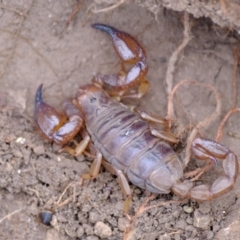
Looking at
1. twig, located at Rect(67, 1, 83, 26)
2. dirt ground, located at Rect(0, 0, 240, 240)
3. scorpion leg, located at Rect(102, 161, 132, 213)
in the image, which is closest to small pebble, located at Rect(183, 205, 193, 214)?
dirt ground, located at Rect(0, 0, 240, 240)

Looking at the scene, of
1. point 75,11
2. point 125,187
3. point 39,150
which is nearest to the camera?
point 125,187

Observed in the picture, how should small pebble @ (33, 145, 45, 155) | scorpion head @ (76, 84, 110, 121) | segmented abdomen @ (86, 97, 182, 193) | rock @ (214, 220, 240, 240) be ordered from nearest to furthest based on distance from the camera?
rock @ (214, 220, 240, 240)
segmented abdomen @ (86, 97, 182, 193)
small pebble @ (33, 145, 45, 155)
scorpion head @ (76, 84, 110, 121)

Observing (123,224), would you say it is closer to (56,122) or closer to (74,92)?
(56,122)

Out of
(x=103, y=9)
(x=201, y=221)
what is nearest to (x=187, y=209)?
(x=201, y=221)

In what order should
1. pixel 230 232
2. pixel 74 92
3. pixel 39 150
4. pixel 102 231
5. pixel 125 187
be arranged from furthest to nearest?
pixel 74 92, pixel 39 150, pixel 125 187, pixel 102 231, pixel 230 232

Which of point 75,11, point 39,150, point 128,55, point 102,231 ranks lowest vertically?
point 102,231

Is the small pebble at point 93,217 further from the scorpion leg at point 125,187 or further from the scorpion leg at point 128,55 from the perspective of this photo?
the scorpion leg at point 128,55

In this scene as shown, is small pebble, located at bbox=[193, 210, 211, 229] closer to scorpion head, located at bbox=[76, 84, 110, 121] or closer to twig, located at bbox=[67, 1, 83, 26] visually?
scorpion head, located at bbox=[76, 84, 110, 121]
